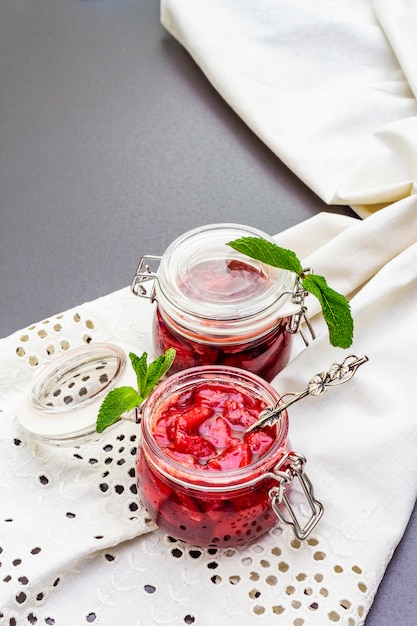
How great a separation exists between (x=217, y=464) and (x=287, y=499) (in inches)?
3.2

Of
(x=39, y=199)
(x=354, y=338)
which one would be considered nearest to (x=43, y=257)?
(x=39, y=199)

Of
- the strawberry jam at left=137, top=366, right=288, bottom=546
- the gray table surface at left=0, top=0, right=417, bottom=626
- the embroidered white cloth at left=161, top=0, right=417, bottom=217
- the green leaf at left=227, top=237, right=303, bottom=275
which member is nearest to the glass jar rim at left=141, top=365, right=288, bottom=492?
the strawberry jam at left=137, top=366, right=288, bottom=546

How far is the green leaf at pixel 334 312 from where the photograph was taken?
2.79 feet

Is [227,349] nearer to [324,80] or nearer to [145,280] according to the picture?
[145,280]

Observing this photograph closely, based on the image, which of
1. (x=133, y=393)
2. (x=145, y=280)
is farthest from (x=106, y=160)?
(x=133, y=393)

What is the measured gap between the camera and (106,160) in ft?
4.04

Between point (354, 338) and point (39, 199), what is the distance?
49 cm

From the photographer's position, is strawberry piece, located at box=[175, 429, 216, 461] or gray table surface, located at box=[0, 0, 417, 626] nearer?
strawberry piece, located at box=[175, 429, 216, 461]

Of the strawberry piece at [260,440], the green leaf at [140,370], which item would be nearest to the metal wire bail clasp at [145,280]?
the green leaf at [140,370]

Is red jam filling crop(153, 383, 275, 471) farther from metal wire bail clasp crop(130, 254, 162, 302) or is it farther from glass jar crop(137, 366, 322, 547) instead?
metal wire bail clasp crop(130, 254, 162, 302)

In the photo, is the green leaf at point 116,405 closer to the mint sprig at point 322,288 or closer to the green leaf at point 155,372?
the green leaf at point 155,372

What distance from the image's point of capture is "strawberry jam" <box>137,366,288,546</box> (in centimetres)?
74

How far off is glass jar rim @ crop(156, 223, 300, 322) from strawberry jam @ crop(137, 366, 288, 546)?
0.06 meters

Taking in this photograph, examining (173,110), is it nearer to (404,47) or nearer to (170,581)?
(404,47)
